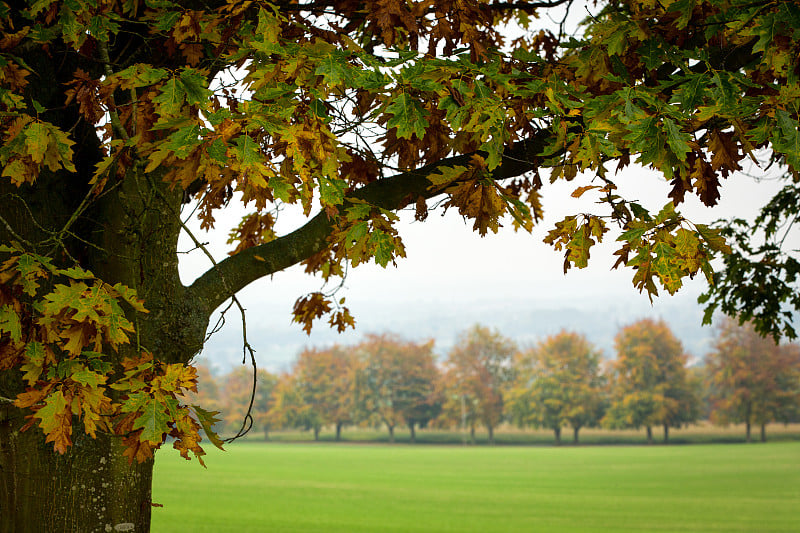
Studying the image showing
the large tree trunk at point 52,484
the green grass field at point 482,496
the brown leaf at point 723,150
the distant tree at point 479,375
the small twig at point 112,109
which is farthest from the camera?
the distant tree at point 479,375

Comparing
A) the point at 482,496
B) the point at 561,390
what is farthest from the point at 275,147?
the point at 561,390

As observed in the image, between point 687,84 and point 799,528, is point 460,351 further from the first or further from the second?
point 687,84

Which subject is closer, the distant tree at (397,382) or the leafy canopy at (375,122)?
the leafy canopy at (375,122)

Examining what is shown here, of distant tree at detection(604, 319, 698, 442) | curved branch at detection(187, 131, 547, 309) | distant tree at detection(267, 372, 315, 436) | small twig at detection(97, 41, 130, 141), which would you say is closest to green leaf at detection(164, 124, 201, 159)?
small twig at detection(97, 41, 130, 141)

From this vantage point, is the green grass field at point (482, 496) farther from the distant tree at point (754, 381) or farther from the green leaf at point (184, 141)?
the distant tree at point (754, 381)

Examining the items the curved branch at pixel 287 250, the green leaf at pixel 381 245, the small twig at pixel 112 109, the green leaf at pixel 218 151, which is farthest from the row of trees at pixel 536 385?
the green leaf at pixel 218 151

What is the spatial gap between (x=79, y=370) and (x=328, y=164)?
1813mm

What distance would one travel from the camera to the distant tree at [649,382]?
65750 mm

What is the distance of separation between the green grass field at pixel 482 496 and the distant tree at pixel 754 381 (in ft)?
80.0

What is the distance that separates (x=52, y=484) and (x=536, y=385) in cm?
6764

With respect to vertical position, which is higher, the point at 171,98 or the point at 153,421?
the point at 171,98

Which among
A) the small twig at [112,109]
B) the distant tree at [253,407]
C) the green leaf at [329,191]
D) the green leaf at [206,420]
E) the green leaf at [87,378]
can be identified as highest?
the small twig at [112,109]

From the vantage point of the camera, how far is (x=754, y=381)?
218 ft

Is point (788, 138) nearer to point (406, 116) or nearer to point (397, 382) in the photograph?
point (406, 116)
